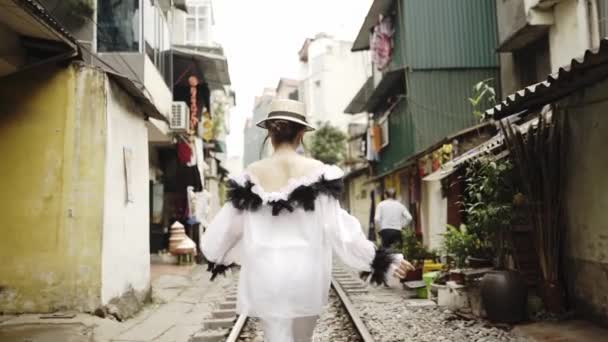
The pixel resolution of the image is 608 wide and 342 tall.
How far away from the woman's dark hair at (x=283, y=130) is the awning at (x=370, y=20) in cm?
1594

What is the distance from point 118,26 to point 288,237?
10.3 m

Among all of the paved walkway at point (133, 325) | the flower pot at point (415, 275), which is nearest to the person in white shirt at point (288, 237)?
the paved walkway at point (133, 325)

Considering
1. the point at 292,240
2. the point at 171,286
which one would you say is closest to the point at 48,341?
the point at 292,240

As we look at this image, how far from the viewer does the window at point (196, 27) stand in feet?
76.9

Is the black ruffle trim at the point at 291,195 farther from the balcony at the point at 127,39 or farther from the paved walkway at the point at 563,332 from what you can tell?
the balcony at the point at 127,39

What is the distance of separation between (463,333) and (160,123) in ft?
34.6

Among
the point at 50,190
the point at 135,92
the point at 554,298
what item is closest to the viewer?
the point at 554,298

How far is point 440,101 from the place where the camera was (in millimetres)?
16734

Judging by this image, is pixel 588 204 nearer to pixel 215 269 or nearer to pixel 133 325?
pixel 215 269

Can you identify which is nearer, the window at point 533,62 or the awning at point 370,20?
the window at point 533,62

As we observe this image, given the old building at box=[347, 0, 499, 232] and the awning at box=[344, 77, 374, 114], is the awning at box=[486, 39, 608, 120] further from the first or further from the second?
the awning at box=[344, 77, 374, 114]

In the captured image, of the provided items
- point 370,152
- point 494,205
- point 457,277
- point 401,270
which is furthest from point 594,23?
point 370,152

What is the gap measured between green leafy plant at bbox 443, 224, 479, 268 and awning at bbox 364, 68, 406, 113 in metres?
9.53

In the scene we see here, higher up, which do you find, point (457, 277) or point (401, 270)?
point (401, 270)
